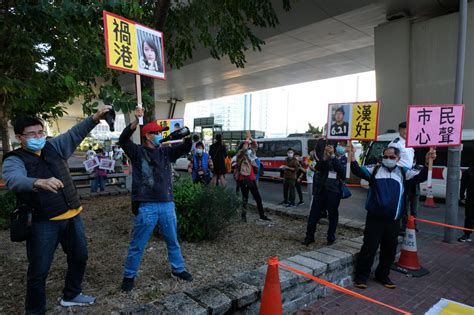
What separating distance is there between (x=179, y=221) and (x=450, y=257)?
14.0ft

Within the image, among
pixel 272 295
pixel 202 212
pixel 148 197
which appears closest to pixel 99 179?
pixel 202 212

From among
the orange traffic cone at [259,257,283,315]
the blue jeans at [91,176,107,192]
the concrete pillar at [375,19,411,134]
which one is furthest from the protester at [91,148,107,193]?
the concrete pillar at [375,19,411,134]

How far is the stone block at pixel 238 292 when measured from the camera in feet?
8.87

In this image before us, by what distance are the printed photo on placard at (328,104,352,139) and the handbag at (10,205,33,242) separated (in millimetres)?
3916

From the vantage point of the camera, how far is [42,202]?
8.28 feet

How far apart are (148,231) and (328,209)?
2908mm

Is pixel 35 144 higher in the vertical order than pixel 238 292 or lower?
higher

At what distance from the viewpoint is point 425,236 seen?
6.14m

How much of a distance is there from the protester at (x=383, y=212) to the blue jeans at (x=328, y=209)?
0.91 m

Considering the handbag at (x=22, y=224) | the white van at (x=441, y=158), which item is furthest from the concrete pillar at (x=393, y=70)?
the handbag at (x=22, y=224)

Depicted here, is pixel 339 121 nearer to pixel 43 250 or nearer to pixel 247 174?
pixel 247 174

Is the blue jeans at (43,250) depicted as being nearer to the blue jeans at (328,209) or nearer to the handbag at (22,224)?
the handbag at (22,224)

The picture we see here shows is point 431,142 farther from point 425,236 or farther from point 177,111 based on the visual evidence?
point 177,111

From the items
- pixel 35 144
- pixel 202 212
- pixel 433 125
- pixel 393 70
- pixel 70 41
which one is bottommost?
pixel 202 212
